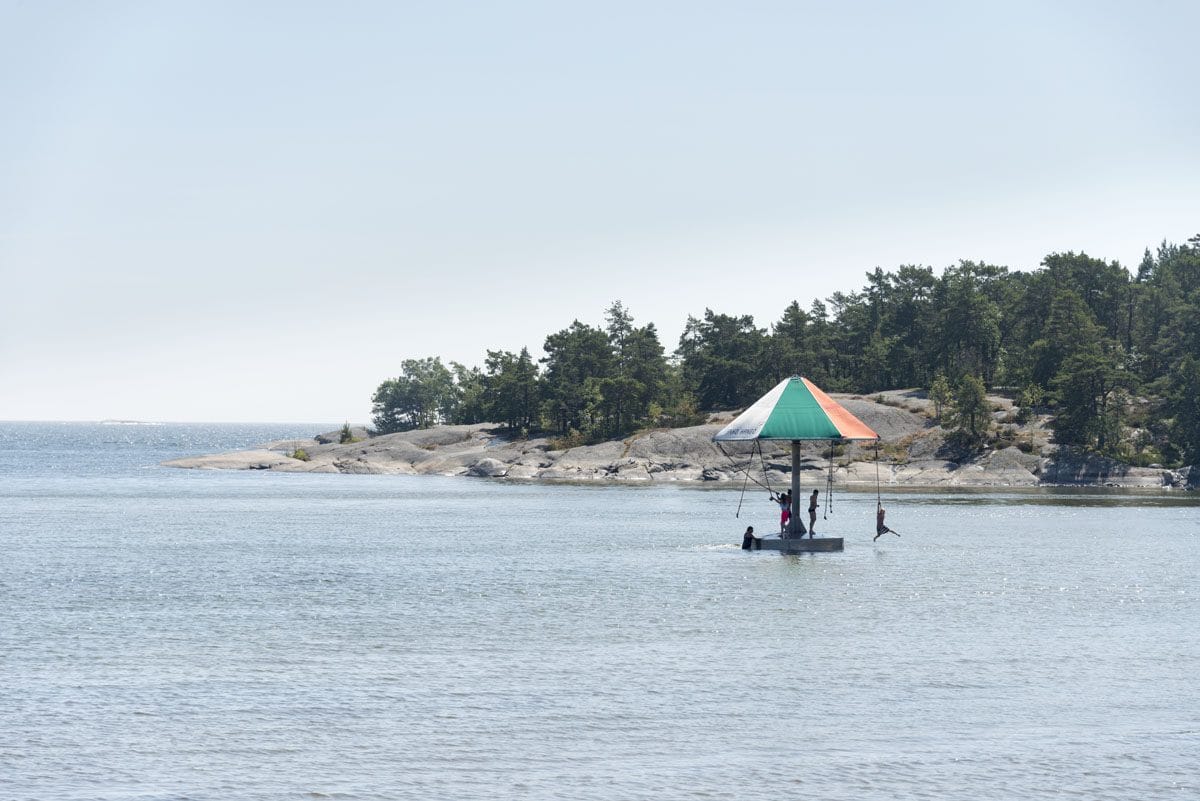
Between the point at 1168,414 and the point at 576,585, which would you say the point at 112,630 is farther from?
the point at 1168,414

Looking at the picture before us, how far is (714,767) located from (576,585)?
26862 millimetres

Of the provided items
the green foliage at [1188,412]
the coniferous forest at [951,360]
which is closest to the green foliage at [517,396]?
the coniferous forest at [951,360]

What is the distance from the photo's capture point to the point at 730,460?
141125 mm

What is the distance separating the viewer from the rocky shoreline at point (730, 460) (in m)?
126

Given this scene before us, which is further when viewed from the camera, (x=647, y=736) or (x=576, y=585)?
(x=576, y=585)

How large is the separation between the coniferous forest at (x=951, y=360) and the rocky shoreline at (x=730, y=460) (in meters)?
3.08

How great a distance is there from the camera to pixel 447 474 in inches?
6176

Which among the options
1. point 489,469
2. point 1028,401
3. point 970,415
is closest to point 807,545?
point 970,415

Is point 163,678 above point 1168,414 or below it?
below

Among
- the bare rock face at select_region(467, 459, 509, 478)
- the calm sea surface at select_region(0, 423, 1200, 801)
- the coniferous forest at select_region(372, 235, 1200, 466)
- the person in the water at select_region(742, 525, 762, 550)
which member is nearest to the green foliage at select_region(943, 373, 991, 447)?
the coniferous forest at select_region(372, 235, 1200, 466)

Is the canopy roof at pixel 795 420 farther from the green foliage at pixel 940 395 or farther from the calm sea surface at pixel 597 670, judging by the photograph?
the green foliage at pixel 940 395

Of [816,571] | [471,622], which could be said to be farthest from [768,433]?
[471,622]

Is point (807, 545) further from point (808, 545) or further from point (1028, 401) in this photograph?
point (1028, 401)

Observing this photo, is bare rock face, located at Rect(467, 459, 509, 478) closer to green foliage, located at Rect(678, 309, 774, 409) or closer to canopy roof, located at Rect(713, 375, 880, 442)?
green foliage, located at Rect(678, 309, 774, 409)
